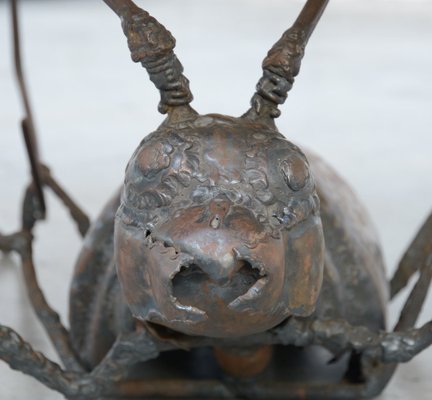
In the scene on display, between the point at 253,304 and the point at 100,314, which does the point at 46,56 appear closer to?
the point at 100,314

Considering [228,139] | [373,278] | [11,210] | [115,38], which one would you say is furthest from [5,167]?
[115,38]

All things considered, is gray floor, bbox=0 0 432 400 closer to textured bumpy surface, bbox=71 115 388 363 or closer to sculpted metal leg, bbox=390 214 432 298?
sculpted metal leg, bbox=390 214 432 298

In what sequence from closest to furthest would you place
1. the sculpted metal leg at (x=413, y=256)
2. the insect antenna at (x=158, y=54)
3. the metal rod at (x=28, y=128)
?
the insect antenna at (x=158, y=54)
the sculpted metal leg at (x=413, y=256)
the metal rod at (x=28, y=128)

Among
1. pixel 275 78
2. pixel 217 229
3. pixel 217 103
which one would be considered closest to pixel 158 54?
pixel 275 78

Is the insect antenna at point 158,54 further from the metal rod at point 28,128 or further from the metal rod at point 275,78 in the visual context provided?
the metal rod at point 28,128

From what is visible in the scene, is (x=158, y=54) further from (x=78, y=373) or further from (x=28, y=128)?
(x=28, y=128)

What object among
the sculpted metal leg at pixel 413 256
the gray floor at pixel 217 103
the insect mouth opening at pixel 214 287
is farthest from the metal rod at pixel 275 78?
the gray floor at pixel 217 103
